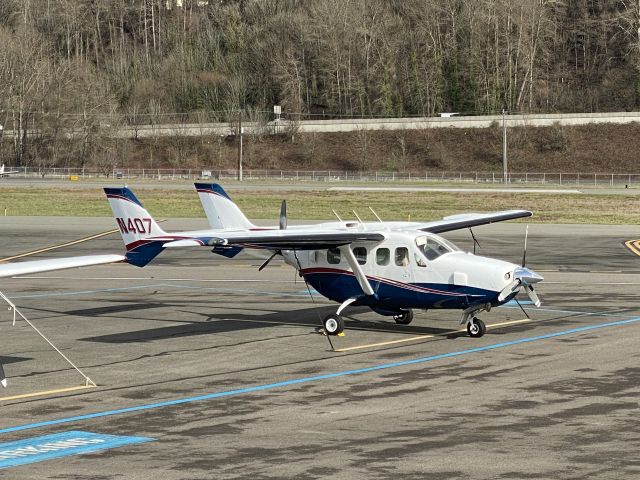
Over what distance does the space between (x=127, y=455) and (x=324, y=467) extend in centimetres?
300

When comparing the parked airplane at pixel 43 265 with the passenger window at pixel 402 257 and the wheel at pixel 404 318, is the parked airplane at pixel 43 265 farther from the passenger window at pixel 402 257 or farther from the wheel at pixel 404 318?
the wheel at pixel 404 318

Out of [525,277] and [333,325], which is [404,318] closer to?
[333,325]

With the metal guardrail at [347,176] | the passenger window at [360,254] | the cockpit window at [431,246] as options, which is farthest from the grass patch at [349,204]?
the cockpit window at [431,246]

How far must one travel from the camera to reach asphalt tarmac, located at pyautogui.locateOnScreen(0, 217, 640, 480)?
50.2 ft

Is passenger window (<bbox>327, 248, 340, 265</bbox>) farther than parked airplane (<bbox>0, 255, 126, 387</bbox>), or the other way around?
passenger window (<bbox>327, 248, 340, 265</bbox>)

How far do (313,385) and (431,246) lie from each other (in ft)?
24.1

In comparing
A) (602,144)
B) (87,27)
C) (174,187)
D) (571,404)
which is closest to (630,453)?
(571,404)

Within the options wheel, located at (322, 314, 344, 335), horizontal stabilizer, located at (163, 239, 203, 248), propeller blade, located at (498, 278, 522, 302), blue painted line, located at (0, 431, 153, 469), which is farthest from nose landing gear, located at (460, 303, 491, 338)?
blue painted line, located at (0, 431, 153, 469)

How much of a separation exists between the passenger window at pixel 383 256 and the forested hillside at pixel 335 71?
4959 inches

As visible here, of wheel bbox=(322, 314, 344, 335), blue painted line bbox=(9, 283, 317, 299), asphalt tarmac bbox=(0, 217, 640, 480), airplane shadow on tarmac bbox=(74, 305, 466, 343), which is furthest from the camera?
blue painted line bbox=(9, 283, 317, 299)

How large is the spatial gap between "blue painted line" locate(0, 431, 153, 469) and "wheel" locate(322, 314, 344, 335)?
10904 millimetres

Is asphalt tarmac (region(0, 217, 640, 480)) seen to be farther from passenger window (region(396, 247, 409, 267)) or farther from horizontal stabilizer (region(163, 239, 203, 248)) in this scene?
horizontal stabilizer (region(163, 239, 203, 248))

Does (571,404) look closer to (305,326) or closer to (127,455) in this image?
(127,455)

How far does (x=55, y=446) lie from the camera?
53.4 ft
